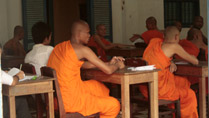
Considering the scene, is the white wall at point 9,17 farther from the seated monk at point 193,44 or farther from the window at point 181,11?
the window at point 181,11

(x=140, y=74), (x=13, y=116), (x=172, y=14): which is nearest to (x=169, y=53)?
(x=140, y=74)

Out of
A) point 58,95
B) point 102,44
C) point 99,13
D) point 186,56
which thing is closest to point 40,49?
point 58,95

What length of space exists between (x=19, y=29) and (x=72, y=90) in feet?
10.6

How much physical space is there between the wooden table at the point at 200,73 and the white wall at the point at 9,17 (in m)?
3.83

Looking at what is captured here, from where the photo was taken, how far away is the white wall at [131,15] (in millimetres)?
9570

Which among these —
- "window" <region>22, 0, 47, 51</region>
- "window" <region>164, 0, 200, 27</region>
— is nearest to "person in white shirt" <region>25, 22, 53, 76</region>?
"window" <region>22, 0, 47, 51</region>

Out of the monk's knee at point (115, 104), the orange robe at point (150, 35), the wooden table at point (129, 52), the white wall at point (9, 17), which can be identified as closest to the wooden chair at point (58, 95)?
the monk's knee at point (115, 104)

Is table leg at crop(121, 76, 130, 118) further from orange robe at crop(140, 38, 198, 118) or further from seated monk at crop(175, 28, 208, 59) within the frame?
seated monk at crop(175, 28, 208, 59)

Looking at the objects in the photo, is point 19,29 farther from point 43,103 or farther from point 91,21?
point 43,103

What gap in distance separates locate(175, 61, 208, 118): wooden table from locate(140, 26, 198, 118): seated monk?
0.27ft

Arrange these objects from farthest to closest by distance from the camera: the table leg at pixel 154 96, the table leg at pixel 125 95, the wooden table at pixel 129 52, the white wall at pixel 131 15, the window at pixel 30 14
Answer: the white wall at pixel 131 15 < the window at pixel 30 14 < the wooden table at pixel 129 52 < the table leg at pixel 154 96 < the table leg at pixel 125 95

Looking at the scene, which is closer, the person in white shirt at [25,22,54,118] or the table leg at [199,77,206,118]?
the table leg at [199,77,206,118]

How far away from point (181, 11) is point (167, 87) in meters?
6.26

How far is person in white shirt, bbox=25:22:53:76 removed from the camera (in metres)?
5.01
